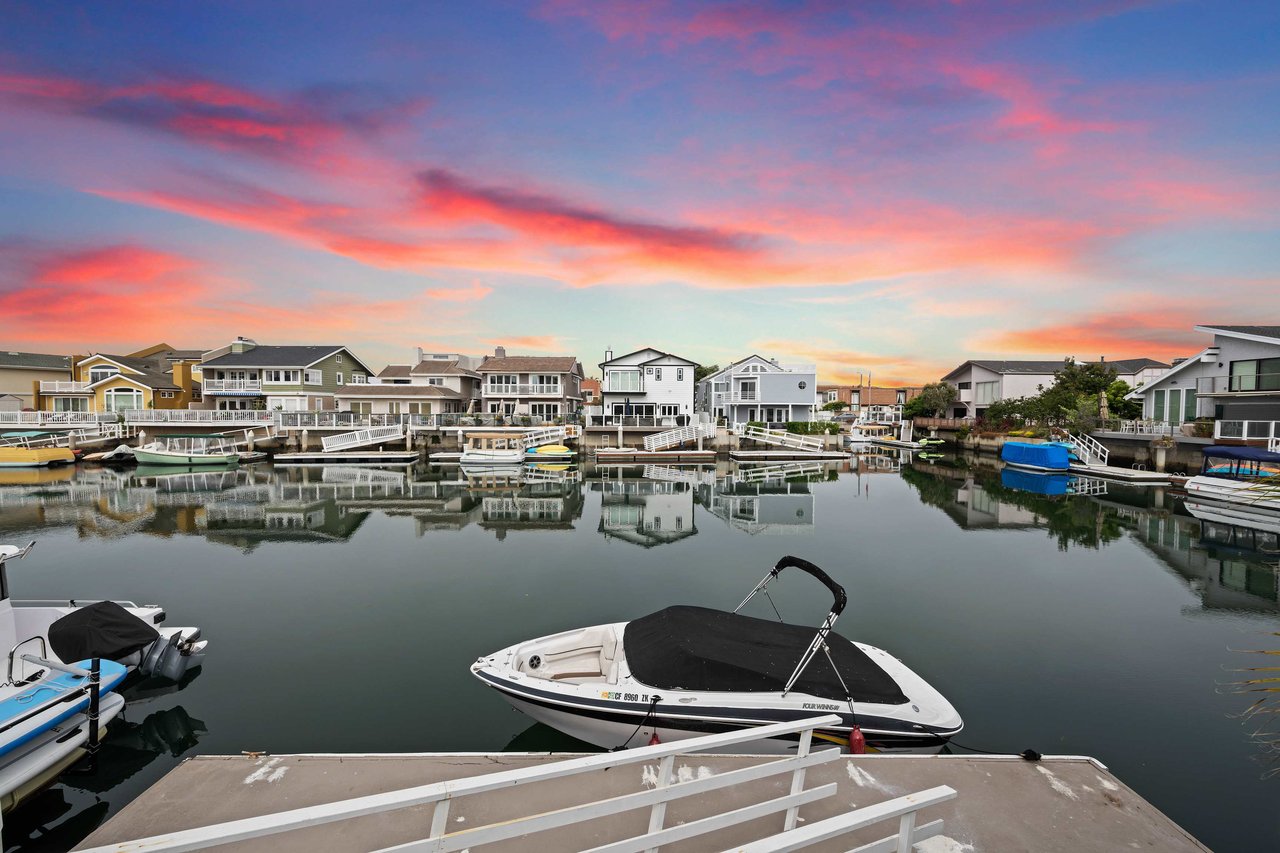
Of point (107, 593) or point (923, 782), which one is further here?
point (107, 593)

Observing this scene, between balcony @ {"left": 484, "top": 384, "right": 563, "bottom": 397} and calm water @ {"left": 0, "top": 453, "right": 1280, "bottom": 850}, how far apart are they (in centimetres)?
2727

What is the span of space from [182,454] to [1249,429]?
68525 millimetres

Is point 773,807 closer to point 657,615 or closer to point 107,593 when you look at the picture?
point 657,615

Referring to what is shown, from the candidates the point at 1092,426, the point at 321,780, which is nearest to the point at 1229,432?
the point at 1092,426

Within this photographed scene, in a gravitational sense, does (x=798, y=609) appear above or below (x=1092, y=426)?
below

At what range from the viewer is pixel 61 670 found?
830 centimetres

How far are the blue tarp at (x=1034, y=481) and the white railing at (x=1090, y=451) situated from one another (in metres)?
2.96

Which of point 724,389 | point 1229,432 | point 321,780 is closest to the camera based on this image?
point 321,780

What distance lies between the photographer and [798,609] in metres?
14.7

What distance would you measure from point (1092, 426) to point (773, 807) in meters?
54.2

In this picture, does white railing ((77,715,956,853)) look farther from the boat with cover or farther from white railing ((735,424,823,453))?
white railing ((735,424,823,453))

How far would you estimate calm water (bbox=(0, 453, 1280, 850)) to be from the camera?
8.73 meters

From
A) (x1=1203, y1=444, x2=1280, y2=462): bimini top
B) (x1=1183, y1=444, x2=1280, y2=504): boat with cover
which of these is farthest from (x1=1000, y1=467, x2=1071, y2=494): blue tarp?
(x1=1203, y1=444, x2=1280, y2=462): bimini top

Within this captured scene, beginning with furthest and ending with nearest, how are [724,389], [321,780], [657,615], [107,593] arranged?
[724,389]
[107,593]
[657,615]
[321,780]
